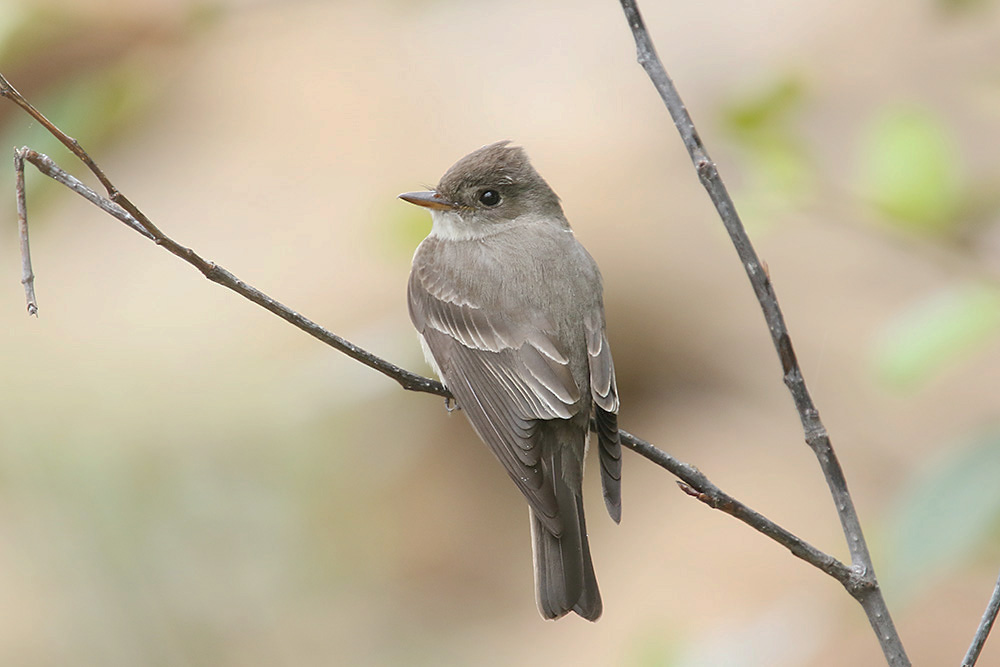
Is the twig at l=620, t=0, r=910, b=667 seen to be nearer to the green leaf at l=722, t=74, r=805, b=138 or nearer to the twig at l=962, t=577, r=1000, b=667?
the twig at l=962, t=577, r=1000, b=667

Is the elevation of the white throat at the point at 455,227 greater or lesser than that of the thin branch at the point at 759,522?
greater

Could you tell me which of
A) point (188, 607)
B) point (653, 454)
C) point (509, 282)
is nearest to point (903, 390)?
point (653, 454)

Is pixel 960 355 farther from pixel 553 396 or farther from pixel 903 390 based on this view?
pixel 553 396

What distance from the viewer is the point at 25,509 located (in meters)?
5.23

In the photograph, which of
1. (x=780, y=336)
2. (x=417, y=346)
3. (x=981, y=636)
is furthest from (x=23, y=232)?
(x=417, y=346)

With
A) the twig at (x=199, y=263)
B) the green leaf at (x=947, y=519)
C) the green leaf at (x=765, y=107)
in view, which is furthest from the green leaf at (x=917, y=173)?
the twig at (x=199, y=263)

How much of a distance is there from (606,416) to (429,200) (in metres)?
0.90

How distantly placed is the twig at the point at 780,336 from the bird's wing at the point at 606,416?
0.76 metres

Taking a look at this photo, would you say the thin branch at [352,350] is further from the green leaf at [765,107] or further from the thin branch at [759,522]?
the green leaf at [765,107]

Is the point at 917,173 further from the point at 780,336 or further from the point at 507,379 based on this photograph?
the point at 507,379

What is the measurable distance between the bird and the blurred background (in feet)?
0.78

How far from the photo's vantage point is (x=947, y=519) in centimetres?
185

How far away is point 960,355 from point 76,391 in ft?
16.2

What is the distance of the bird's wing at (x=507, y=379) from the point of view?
8.53 feet
